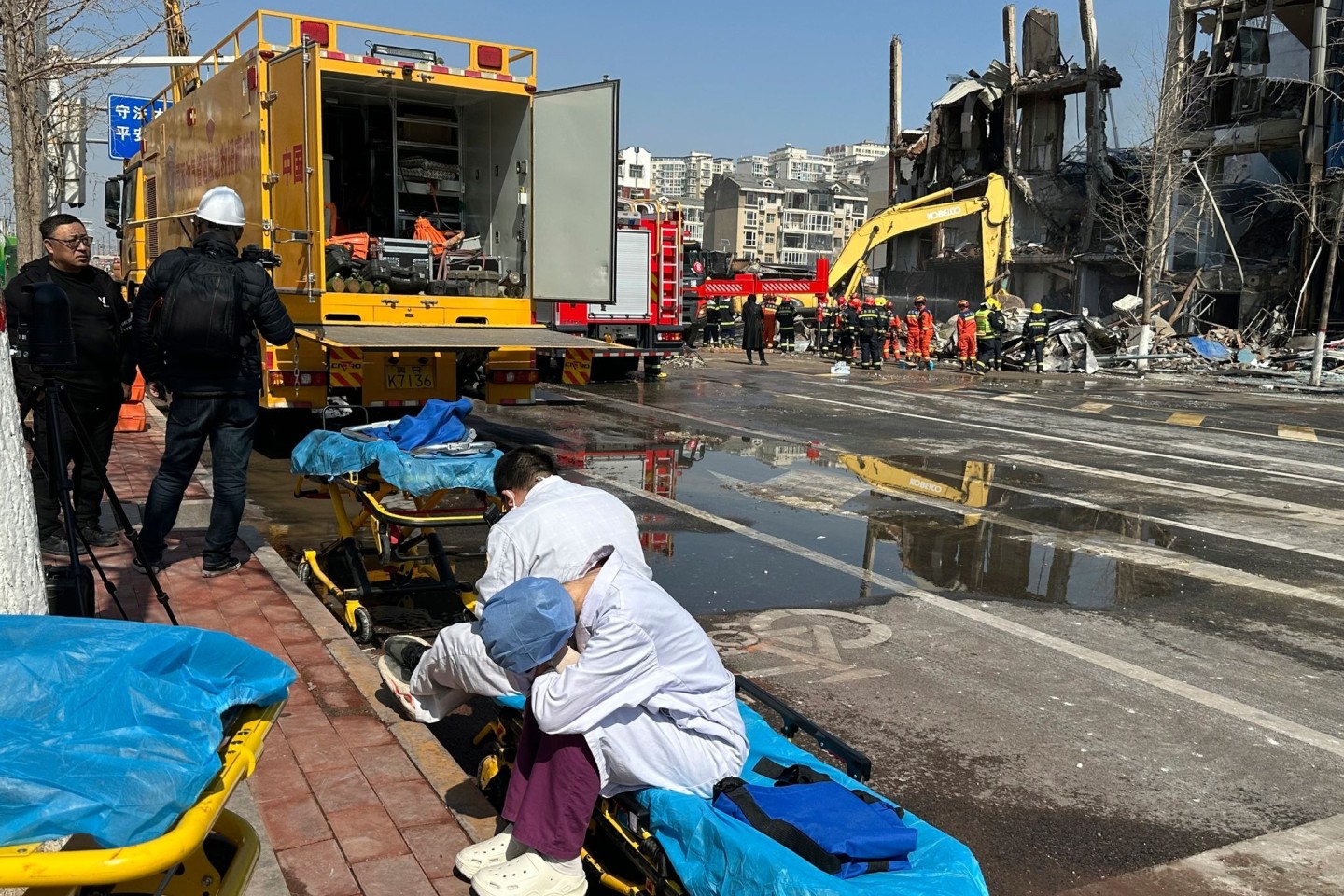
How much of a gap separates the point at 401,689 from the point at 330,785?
0.57 meters

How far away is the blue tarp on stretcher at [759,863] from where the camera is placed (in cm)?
268

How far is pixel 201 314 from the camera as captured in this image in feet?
19.2

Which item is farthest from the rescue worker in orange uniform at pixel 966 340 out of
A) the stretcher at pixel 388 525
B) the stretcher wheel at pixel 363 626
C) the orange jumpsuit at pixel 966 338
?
the stretcher wheel at pixel 363 626

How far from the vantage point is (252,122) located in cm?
1056

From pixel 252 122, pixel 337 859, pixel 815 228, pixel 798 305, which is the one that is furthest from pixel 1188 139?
pixel 815 228

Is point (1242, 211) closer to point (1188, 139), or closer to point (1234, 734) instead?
point (1188, 139)

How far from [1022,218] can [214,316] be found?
3329cm

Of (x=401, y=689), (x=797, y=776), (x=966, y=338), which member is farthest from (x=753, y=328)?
(x=797, y=776)

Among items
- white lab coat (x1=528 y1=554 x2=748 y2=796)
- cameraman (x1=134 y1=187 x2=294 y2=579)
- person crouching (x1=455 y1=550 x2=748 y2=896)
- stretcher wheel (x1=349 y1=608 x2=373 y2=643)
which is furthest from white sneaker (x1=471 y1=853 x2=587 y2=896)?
cameraman (x1=134 y1=187 x2=294 y2=579)

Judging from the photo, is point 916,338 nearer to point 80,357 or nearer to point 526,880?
point 80,357

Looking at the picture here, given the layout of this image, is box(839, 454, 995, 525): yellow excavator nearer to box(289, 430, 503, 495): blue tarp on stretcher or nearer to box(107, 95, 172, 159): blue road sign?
box(289, 430, 503, 495): blue tarp on stretcher

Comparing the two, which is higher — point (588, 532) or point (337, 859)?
point (588, 532)

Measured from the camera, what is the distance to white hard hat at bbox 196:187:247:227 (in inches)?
235

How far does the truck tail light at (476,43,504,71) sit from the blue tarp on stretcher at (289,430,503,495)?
6107mm
